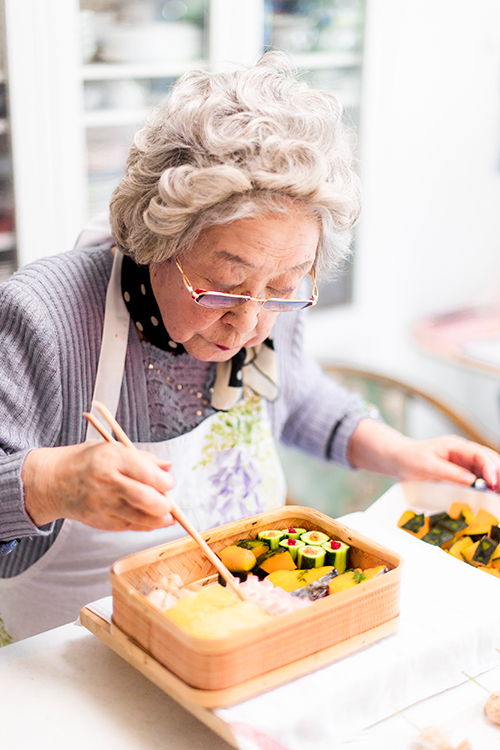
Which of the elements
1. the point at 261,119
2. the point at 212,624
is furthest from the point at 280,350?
the point at 212,624

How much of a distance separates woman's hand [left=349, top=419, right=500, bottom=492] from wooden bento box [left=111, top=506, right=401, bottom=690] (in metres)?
0.41

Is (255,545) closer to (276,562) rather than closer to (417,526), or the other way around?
(276,562)

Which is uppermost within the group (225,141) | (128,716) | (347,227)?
(225,141)

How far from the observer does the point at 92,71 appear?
224 cm

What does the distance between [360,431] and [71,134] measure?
4.04 feet

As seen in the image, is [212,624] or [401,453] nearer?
[212,624]

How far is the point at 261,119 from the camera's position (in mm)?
1066

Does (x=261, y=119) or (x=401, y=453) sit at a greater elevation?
(x=261, y=119)

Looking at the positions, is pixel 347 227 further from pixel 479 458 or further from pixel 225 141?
pixel 479 458

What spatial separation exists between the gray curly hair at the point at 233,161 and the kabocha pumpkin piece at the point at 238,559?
0.45 meters

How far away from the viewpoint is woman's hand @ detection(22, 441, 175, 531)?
0.91 metres

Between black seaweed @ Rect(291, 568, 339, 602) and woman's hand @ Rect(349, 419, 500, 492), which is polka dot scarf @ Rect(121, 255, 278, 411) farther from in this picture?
black seaweed @ Rect(291, 568, 339, 602)

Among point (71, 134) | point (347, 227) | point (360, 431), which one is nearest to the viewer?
point (347, 227)

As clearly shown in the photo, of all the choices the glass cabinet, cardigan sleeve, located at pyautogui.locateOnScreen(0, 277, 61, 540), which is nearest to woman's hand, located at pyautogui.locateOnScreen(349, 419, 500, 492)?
cardigan sleeve, located at pyautogui.locateOnScreen(0, 277, 61, 540)
